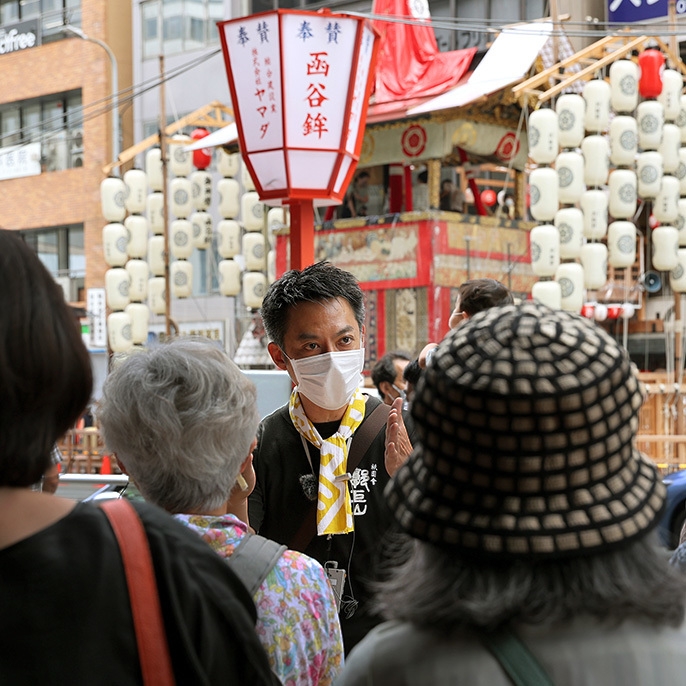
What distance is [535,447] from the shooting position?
125 centimetres

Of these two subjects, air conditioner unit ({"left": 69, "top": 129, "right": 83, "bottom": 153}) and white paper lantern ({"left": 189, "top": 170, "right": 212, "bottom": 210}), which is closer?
white paper lantern ({"left": 189, "top": 170, "right": 212, "bottom": 210})

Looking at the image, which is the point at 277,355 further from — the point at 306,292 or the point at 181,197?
the point at 181,197

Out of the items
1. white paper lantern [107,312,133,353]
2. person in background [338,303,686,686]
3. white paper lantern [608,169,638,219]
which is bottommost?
white paper lantern [107,312,133,353]

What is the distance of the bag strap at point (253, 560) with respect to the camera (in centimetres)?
185

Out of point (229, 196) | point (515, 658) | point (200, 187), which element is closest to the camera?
point (515, 658)

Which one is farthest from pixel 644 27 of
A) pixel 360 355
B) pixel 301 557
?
pixel 301 557

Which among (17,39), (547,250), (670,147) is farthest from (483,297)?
(17,39)

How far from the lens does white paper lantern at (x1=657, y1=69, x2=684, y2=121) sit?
568 inches

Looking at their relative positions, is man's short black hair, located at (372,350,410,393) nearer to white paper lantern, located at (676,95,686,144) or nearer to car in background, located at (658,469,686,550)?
car in background, located at (658,469,686,550)

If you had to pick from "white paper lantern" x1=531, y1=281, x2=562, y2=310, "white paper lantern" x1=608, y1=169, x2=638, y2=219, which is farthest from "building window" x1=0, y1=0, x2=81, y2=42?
"white paper lantern" x1=531, y1=281, x2=562, y2=310

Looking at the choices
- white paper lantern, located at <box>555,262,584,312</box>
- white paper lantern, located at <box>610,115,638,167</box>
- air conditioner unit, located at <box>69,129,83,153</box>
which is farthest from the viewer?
air conditioner unit, located at <box>69,129,83,153</box>

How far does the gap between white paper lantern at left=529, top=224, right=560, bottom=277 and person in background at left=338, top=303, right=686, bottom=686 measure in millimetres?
12724

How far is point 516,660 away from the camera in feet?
4.05

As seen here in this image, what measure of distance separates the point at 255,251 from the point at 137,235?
8.20 feet
